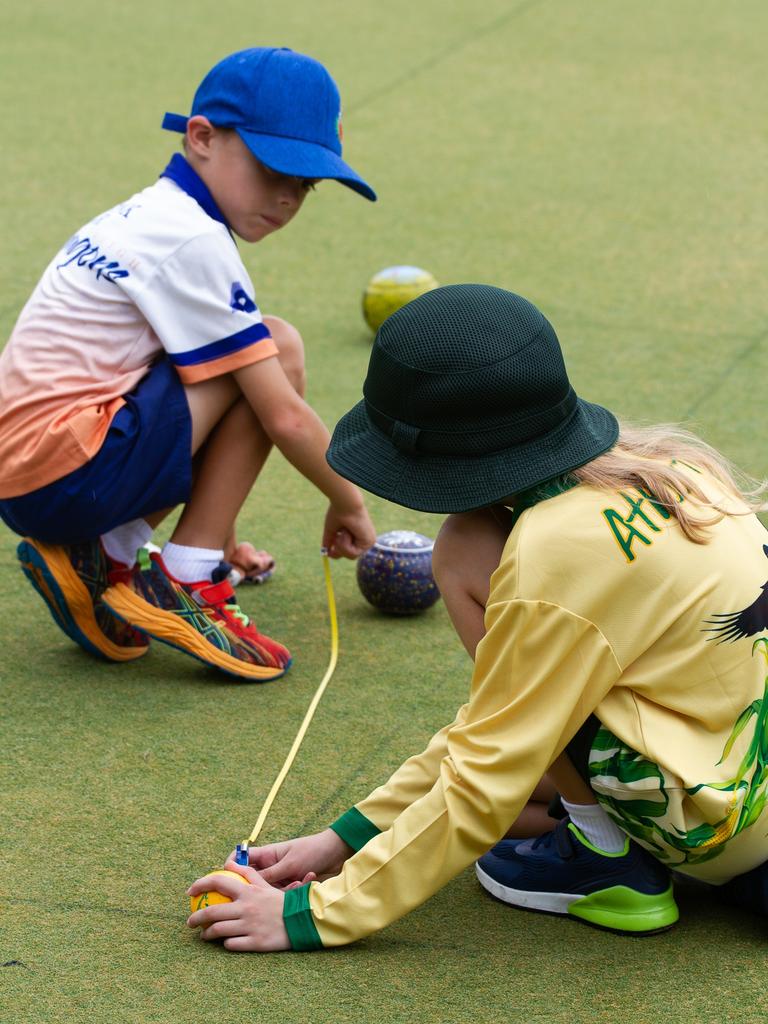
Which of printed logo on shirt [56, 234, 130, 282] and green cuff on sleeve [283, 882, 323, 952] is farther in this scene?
printed logo on shirt [56, 234, 130, 282]

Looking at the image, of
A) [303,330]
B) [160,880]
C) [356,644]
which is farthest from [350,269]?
[160,880]

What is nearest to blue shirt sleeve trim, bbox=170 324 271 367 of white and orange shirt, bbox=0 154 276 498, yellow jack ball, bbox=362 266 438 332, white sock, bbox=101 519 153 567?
white and orange shirt, bbox=0 154 276 498

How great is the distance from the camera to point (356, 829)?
2066 mm

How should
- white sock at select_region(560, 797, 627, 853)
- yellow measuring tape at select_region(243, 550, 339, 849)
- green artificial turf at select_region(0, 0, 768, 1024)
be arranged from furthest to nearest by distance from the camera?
yellow measuring tape at select_region(243, 550, 339, 849), white sock at select_region(560, 797, 627, 853), green artificial turf at select_region(0, 0, 768, 1024)

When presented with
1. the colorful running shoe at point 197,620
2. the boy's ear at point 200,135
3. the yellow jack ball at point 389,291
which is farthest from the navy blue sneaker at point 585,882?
the yellow jack ball at point 389,291

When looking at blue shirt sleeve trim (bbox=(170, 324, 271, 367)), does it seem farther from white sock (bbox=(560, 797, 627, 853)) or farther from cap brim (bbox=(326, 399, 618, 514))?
white sock (bbox=(560, 797, 627, 853))

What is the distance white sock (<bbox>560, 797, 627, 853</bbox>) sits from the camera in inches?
79.4

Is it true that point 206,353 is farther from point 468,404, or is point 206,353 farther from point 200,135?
point 468,404

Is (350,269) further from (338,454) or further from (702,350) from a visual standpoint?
(338,454)

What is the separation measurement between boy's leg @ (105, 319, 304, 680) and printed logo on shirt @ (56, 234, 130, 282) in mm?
238

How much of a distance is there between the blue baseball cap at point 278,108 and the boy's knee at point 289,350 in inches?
12.2

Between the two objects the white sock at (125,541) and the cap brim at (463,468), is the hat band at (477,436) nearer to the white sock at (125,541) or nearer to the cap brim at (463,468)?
the cap brim at (463,468)

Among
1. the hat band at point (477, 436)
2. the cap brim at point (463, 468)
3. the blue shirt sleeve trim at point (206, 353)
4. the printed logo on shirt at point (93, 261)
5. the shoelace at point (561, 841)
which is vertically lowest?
the shoelace at point (561, 841)

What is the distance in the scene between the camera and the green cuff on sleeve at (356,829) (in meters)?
2.06
